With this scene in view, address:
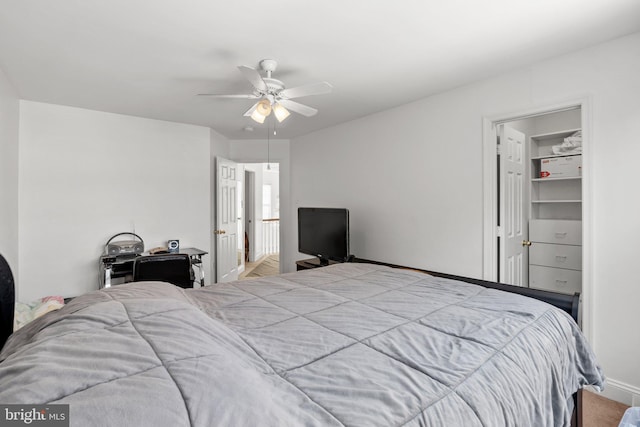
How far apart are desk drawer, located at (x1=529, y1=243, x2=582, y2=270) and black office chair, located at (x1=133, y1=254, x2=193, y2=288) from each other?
12.2 ft

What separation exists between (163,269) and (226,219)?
1.97m

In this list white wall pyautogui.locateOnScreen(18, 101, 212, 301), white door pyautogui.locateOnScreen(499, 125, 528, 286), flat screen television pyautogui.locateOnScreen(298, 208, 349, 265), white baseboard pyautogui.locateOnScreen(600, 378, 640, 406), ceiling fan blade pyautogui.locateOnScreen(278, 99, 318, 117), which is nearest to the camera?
white baseboard pyautogui.locateOnScreen(600, 378, 640, 406)

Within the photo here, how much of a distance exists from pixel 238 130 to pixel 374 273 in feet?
11.2

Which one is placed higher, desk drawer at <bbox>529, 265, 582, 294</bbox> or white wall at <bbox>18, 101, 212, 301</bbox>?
white wall at <bbox>18, 101, 212, 301</bbox>

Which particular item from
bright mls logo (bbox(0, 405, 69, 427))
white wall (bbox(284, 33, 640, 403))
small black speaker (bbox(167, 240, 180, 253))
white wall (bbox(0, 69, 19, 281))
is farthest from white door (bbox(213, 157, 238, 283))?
bright mls logo (bbox(0, 405, 69, 427))

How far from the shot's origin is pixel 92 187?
3.68 m

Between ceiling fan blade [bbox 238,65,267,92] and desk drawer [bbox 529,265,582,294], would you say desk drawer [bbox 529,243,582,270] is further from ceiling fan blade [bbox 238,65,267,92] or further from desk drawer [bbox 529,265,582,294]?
ceiling fan blade [bbox 238,65,267,92]

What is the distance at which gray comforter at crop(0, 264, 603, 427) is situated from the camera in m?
0.57

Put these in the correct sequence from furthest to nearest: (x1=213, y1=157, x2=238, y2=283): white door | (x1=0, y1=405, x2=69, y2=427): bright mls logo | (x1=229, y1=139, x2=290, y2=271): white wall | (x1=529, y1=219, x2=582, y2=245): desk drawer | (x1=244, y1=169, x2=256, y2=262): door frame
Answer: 1. (x1=244, y1=169, x2=256, y2=262): door frame
2. (x1=229, y1=139, x2=290, y2=271): white wall
3. (x1=213, y1=157, x2=238, y2=283): white door
4. (x1=529, y1=219, x2=582, y2=245): desk drawer
5. (x1=0, y1=405, x2=69, y2=427): bright mls logo

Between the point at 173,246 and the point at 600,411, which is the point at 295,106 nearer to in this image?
the point at 173,246

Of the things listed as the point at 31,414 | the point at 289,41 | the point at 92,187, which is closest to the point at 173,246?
the point at 92,187

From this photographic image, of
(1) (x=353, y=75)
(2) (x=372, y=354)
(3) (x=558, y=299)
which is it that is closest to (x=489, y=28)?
(1) (x=353, y=75)

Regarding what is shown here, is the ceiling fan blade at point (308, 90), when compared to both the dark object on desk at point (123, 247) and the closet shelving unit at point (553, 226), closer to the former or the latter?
the dark object on desk at point (123, 247)

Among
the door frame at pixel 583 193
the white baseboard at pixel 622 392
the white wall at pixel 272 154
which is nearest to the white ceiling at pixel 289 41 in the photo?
the door frame at pixel 583 193
